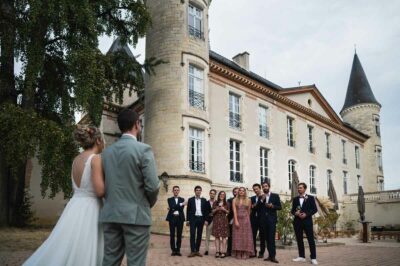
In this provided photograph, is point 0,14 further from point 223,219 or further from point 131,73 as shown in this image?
point 223,219

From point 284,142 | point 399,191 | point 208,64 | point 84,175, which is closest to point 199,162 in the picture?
point 208,64

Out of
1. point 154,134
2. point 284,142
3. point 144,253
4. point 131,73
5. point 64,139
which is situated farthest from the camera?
point 284,142

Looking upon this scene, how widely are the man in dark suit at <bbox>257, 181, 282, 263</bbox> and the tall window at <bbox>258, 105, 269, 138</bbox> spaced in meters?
13.6

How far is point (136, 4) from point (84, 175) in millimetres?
11862

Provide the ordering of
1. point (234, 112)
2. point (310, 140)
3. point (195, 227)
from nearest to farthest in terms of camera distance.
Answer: point (195, 227), point (234, 112), point (310, 140)

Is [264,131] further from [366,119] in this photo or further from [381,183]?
[381,183]

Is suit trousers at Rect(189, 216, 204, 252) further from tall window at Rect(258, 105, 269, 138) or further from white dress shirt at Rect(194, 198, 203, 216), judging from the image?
tall window at Rect(258, 105, 269, 138)

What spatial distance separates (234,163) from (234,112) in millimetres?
2801

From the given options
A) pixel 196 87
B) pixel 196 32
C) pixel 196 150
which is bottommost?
pixel 196 150

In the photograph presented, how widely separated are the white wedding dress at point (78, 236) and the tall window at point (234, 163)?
16909 millimetres

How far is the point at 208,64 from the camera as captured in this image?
771 inches

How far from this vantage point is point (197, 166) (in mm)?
17938

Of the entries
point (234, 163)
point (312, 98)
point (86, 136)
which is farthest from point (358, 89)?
point (86, 136)

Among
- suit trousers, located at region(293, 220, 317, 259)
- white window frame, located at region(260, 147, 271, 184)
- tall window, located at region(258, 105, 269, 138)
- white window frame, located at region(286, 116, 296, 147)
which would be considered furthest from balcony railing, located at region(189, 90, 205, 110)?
suit trousers, located at region(293, 220, 317, 259)
